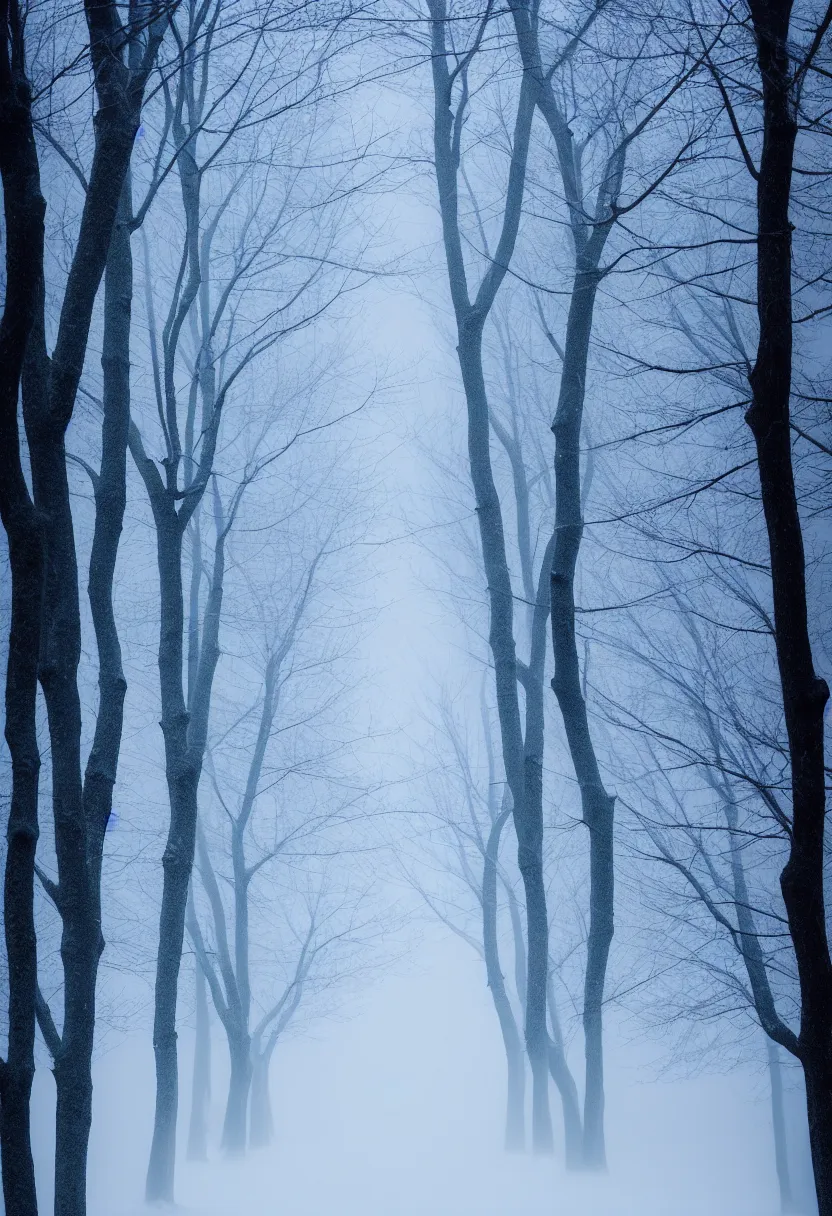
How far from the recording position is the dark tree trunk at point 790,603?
7.71ft

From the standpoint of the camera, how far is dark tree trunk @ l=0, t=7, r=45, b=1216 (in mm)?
2182

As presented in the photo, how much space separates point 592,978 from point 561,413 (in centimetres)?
259

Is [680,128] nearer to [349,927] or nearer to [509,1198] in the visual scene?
[509,1198]

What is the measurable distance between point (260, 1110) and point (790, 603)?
9.06 m

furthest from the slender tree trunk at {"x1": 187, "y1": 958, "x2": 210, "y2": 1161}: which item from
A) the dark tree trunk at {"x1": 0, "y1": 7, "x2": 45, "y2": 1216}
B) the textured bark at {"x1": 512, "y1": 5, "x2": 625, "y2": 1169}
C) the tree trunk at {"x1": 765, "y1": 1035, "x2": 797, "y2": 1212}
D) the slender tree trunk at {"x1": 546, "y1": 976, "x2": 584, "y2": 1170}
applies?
Answer: the dark tree trunk at {"x1": 0, "y1": 7, "x2": 45, "y2": 1216}

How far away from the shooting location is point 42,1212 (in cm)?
621

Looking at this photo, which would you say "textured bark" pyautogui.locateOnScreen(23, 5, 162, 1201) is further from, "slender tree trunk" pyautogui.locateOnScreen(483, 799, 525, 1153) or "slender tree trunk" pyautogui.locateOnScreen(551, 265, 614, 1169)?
"slender tree trunk" pyautogui.locateOnScreen(483, 799, 525, 1153)

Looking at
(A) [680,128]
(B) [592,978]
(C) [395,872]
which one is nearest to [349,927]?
(C) [395,872]

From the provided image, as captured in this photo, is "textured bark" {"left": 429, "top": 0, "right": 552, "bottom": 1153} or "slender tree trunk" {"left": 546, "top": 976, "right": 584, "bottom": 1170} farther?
"slender tree trunk" {"left": 546, "top": 976, "right": 584, "bottom": 1170}

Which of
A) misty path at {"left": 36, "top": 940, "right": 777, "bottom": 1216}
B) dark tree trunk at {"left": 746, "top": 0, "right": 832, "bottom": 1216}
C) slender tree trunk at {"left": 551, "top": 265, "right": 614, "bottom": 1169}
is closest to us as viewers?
dark tree trunk at {"left": 746, "top": 0, "right": 832, "bottom": 1216}

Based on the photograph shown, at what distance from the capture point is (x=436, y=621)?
10.6 m

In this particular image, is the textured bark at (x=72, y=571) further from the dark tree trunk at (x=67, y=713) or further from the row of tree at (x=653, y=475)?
the row of tree at (x=653, y=475)

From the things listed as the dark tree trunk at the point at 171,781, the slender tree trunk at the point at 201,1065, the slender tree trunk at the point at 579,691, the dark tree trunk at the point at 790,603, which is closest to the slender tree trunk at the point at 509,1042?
the slender tree trunk at the point at 201,1065

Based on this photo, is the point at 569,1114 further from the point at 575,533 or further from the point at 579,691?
the point at 575,533
